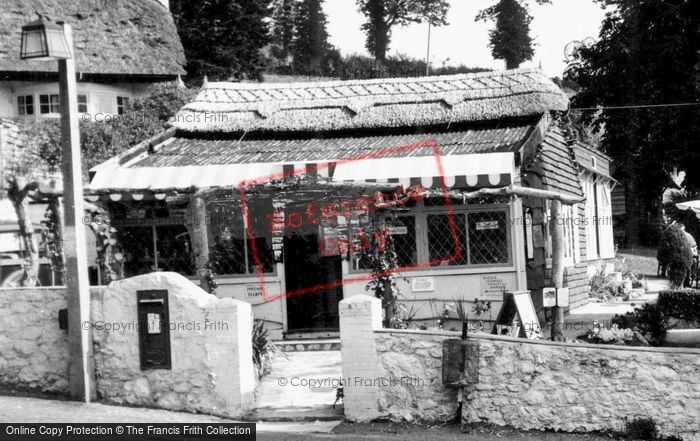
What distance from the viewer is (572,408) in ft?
28.7

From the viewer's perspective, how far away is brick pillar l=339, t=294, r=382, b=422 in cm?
924

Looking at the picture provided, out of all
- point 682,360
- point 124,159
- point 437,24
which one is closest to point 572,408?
point 682,360

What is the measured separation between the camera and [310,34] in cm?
6406

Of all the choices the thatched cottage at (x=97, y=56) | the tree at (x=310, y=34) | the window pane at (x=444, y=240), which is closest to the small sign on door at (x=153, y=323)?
the window pane at (x=444, y=240)

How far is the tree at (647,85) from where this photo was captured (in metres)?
17.3

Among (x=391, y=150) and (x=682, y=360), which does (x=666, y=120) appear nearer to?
(x=391, y=150)

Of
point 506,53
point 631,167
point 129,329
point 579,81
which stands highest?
point 506,53

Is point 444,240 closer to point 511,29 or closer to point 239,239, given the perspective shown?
point 239,239

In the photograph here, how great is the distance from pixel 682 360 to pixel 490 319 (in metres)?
5.30

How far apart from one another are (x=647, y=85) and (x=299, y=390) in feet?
37.6

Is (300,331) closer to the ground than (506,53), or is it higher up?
closer to the ground

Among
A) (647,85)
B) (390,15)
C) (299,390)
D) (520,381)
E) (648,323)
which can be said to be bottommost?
(299,390)

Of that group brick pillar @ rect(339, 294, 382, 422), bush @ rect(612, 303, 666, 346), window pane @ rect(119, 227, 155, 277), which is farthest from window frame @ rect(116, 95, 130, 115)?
brick pillar @ rect(339, 294, 382, 422)

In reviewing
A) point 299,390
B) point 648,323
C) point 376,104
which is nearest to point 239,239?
point 376,104
